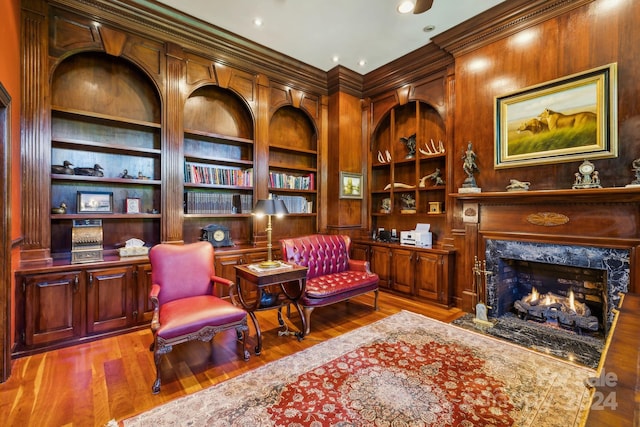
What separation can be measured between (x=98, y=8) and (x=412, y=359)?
4.77 metres

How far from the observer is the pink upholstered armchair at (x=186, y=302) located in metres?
2.24

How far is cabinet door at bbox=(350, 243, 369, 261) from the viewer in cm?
500

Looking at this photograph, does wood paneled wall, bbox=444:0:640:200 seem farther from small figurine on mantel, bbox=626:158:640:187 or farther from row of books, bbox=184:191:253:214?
row of books, bbox=184:191:253:214

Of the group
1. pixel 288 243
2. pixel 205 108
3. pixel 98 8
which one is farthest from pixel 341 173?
pixel 98 8

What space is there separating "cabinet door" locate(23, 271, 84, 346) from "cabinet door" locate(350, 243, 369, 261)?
373cm

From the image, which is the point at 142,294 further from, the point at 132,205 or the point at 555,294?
the point at 555,294

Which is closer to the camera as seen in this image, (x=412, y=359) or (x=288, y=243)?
(x=412, y=359)

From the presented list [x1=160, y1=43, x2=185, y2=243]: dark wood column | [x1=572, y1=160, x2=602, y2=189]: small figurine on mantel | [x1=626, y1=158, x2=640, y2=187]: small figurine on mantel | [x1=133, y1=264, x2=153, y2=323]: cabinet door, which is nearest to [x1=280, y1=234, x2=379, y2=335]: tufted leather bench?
[x1=160, y1=43, x2=185, y2=243]: dark wood column

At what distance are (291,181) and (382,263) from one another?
2.01 m

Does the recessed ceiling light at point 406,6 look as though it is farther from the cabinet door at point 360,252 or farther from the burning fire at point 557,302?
the burning fire at point 557,302

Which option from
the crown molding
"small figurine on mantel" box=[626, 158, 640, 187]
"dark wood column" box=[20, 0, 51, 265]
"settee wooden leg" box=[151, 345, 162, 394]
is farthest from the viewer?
the crown molding

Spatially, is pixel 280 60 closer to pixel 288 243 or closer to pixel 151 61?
pixel 151 61

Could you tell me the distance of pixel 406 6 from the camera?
3.15 meters

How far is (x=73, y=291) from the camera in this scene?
2859mm
